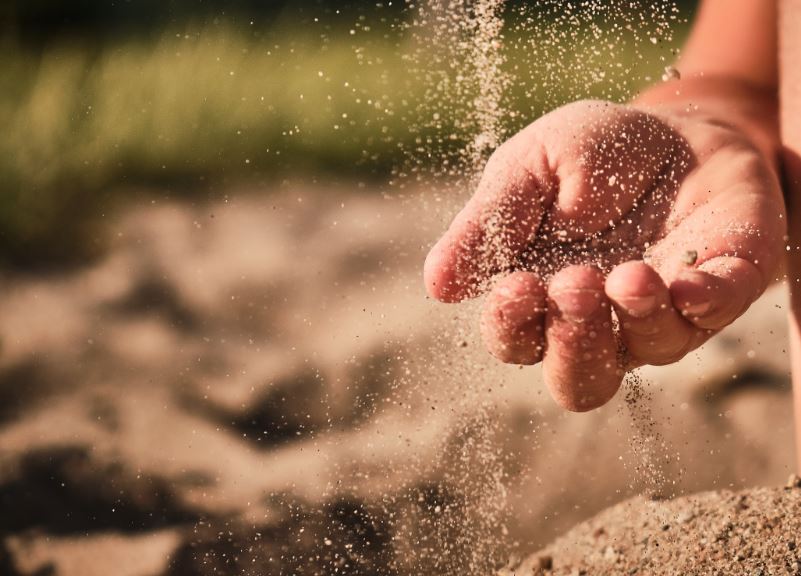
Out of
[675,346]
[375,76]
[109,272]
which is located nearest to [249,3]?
[375,76]

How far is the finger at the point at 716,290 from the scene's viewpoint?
0.52m

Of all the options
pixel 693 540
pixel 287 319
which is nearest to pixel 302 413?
pixel 287 319

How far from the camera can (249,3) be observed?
1521mm

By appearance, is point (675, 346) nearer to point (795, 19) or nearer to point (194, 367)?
point (795, 19)

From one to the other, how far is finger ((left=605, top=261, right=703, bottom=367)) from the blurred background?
0.31m

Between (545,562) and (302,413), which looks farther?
(302,413)

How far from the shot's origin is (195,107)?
1.54 m

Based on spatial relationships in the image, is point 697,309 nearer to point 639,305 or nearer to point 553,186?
point 639,305

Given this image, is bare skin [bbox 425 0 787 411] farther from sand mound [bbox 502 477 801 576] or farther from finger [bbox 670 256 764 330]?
sand mound [bbox 502 477 801 576]

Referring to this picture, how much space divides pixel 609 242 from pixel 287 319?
0.77 metres

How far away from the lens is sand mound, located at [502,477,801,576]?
1.88 ft

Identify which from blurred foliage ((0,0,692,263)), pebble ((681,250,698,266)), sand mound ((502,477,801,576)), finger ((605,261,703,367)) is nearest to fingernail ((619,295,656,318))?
finger ((605,261,703,367))

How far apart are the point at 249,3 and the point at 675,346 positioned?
4.05 ft

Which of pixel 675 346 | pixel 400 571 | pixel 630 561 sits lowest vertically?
pixel 400 571
